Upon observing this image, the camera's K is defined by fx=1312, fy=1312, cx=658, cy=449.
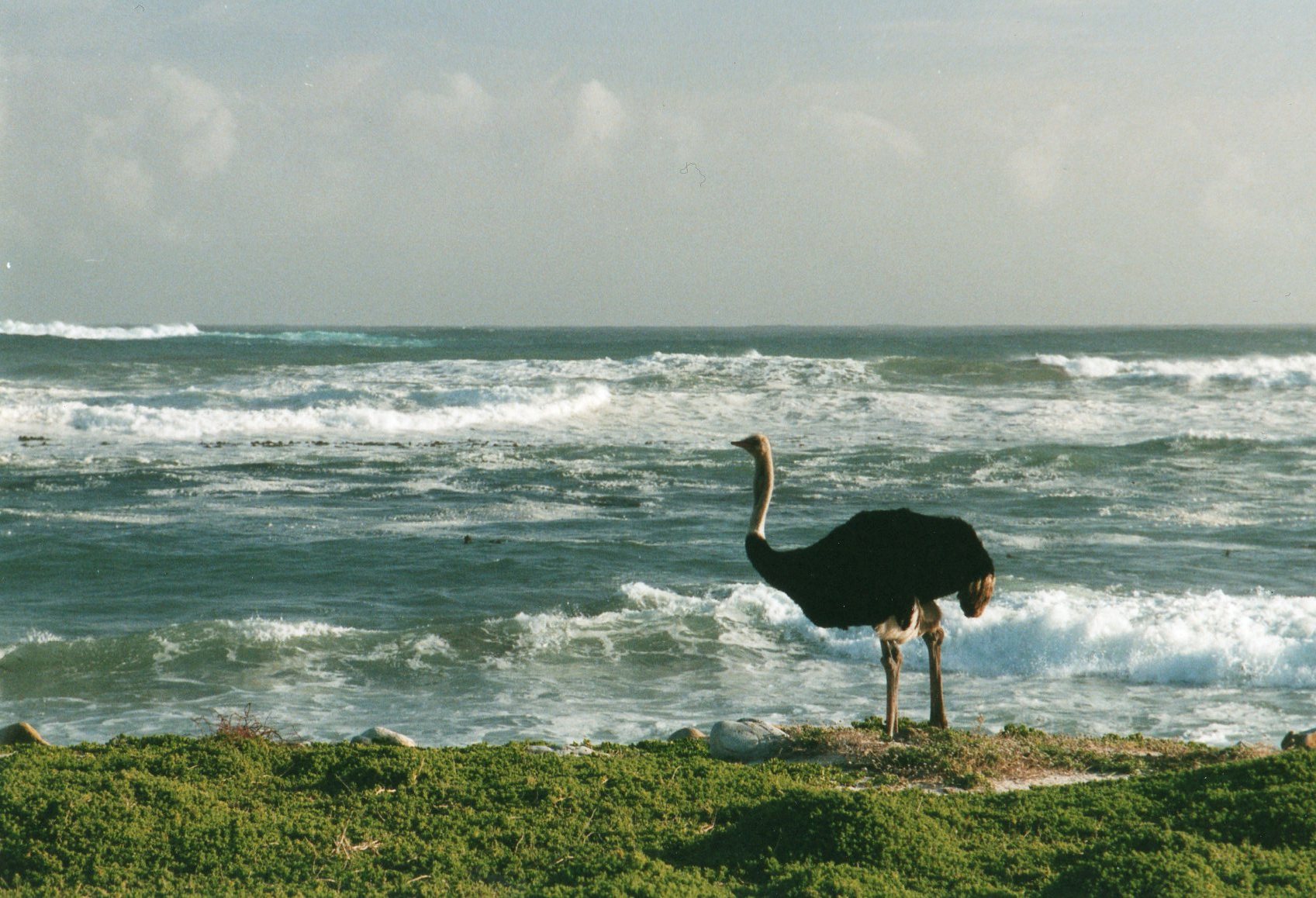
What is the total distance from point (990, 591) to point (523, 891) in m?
4.18

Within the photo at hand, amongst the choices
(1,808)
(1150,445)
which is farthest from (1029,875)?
(1150,445)

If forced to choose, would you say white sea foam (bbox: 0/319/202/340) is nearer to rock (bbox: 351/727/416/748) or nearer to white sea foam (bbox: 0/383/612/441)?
white sea foam (bbox: 0/383/612/441)

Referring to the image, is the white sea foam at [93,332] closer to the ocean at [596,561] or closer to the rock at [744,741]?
the ocean at [596,561]

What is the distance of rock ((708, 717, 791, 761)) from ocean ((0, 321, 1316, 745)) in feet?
4.78

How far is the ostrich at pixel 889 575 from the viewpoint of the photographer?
859cm

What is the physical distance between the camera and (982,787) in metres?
7.94

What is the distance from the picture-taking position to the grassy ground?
5.87m

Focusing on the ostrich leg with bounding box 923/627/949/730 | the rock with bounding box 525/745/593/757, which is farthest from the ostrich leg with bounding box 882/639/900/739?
the rock with bounding box 525/745/593/757

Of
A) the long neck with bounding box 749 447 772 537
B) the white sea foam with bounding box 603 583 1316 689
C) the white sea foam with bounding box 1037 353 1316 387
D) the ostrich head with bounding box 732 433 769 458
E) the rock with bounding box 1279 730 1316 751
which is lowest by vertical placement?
the white sea foam with bounding box 603 583 1316 689

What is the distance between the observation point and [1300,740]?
9.16 meters

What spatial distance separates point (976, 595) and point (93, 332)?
302 feet

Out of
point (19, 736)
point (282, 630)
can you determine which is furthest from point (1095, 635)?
point (19, 736)

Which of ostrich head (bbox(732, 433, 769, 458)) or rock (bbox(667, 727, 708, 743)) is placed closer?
rock (bbox(667, 727, 708, 743))

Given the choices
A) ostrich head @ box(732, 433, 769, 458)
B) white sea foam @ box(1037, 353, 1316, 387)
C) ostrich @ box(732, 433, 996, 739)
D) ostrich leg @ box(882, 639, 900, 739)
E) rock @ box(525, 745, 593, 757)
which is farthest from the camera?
white sea foam @ box(1037, 353, 1316, 387)
